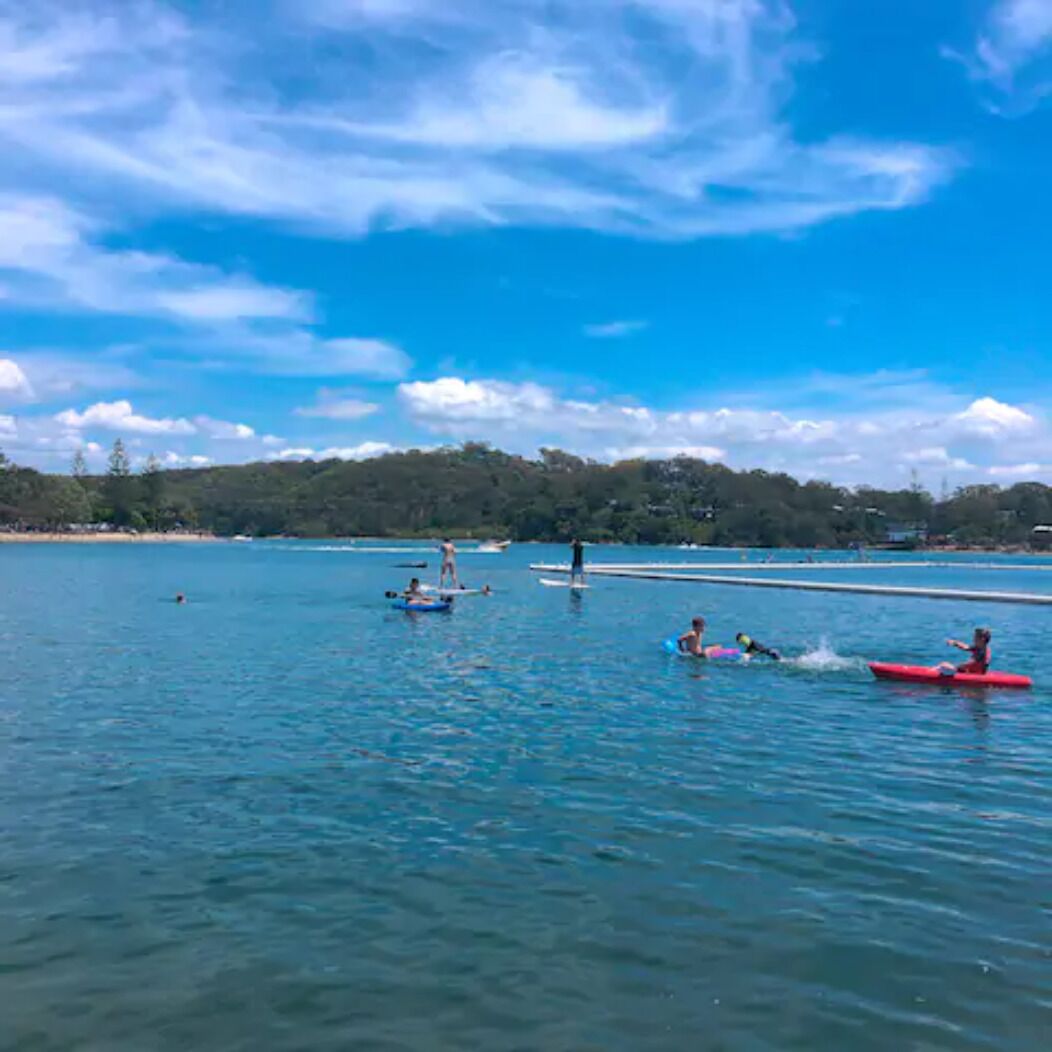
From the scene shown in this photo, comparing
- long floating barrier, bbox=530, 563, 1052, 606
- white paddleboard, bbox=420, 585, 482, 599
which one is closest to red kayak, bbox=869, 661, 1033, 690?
white paddleboard, bbox=420, 585, 482, 599

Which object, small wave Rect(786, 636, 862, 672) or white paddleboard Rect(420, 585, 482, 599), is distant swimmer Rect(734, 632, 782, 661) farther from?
white paddleboard Rect(420, 585, 482, 599)

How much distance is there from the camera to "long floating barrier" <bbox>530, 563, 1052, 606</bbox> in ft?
176

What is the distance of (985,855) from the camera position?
1068 centimetres

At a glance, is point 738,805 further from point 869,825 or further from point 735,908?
point 735,908

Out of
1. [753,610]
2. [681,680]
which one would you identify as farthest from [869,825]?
[753,610]

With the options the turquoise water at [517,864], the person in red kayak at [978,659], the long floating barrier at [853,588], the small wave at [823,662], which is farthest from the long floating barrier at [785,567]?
the turquoise water at [517,864]

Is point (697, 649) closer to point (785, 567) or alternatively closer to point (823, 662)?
point (823, 662)

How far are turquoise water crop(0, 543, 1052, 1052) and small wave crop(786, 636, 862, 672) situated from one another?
295 cm

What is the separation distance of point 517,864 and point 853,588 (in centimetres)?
5263

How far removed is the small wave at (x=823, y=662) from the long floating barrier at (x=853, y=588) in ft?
93.8

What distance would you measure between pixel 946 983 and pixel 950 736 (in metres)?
10.6

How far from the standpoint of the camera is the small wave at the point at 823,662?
84.5 feet

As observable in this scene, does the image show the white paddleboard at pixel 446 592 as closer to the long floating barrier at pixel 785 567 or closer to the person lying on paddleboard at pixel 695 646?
the person lying on paddleboard at pixel 695 646

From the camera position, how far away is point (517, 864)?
10219 millimetres
